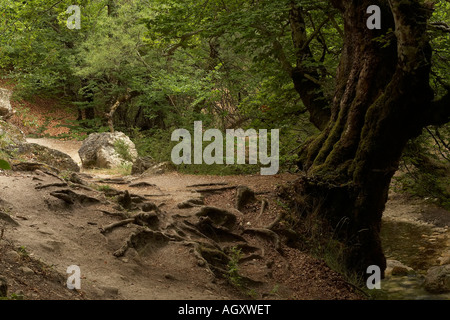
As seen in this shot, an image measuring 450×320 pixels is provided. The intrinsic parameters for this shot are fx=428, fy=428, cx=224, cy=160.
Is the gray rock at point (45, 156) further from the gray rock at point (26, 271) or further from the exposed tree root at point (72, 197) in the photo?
the gray rock at point (26, 271)

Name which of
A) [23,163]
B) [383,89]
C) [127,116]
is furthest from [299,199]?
[127,116]

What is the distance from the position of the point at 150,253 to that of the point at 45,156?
19.7ft

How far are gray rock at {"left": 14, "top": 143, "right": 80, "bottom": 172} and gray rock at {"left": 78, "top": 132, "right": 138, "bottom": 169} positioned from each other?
11.7 feet

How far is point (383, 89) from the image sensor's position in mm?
7629

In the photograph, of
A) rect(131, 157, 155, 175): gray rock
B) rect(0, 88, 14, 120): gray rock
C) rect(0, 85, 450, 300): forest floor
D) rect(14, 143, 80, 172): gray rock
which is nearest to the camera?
rect(0, 85, 450, 300): forest floor

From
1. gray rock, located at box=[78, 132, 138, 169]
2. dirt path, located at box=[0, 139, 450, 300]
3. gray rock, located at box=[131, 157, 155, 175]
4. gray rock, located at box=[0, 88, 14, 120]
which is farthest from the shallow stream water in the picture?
gray rock, located at box=[0, 88, 14, 120]

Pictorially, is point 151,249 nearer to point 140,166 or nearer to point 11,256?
point 11,256

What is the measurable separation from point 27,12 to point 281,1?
23.0ft

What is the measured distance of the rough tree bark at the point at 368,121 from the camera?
626 cm

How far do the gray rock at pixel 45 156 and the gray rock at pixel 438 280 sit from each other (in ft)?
30.9

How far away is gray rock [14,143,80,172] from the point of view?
1107 centimetres

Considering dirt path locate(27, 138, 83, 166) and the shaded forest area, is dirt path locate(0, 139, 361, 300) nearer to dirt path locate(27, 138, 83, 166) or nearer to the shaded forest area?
the shaded forest area

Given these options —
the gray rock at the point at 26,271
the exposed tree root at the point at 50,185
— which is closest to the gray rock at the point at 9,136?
the exposed tree root at the point at 50,185
